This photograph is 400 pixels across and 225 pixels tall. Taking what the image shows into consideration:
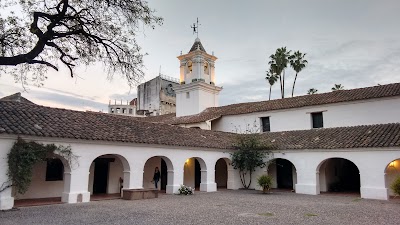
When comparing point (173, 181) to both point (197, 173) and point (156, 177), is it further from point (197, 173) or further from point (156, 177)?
point (197, 173)

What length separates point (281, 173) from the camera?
2420 cm

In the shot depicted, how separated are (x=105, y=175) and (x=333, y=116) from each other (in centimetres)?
1585

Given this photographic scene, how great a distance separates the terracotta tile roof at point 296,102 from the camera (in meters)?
21.7

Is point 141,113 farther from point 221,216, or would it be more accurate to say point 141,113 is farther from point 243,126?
point 221,216

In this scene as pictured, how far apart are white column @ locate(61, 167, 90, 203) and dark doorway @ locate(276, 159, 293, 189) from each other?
14.1 meters

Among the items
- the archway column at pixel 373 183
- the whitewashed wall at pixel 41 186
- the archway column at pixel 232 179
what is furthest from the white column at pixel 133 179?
the archway column at pixel 373 183

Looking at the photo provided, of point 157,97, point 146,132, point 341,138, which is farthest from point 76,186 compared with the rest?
point 157,97

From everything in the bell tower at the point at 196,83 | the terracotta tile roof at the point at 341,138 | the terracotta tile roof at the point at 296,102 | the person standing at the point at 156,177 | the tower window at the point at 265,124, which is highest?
the bell tower at the point at 196,83

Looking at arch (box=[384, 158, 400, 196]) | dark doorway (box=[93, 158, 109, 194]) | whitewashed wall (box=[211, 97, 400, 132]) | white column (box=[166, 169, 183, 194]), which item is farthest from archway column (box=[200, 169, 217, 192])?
arch (box=[384, 158, 400, 196])

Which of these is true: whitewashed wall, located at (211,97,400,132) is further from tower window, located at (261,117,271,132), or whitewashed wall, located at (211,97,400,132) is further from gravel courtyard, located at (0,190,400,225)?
gravel courtyard, located at (0,190,400,225)

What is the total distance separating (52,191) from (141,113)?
3933 cm

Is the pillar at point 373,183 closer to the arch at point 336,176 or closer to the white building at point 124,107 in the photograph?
the arch at point 336,176

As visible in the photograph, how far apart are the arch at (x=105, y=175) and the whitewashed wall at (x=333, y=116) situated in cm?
1198

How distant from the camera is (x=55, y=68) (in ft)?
40.7
